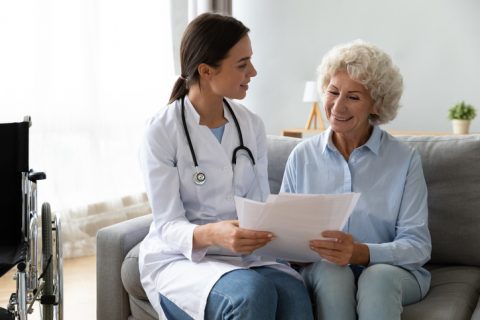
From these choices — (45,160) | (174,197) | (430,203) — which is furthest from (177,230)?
(45,160)

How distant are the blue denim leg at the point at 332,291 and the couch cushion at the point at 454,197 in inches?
19.5

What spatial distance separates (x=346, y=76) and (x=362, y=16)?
2.99 m

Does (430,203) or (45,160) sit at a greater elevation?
(45,160)

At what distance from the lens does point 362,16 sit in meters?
4.82

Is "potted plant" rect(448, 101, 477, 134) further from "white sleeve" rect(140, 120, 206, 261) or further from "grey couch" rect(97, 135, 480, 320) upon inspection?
"white sleeve" rect(140, 120, 206, 261)

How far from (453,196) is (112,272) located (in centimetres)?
108

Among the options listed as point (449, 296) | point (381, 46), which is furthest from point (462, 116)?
point (449, 296)

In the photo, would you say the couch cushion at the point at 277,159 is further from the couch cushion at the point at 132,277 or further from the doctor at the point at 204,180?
the couch cushion at the point at 132,277

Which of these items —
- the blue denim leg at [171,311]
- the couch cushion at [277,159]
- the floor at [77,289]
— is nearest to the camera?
the blue denim leg at [171,311]

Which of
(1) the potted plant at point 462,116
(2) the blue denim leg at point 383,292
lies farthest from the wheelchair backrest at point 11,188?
(1) the potted plant at point 462,116

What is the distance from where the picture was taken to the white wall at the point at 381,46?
4.61 metres

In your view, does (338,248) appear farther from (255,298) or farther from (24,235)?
(24,235)

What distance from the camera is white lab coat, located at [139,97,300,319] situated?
178 cm

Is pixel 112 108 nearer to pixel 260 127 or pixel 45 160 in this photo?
pixel 45 160
